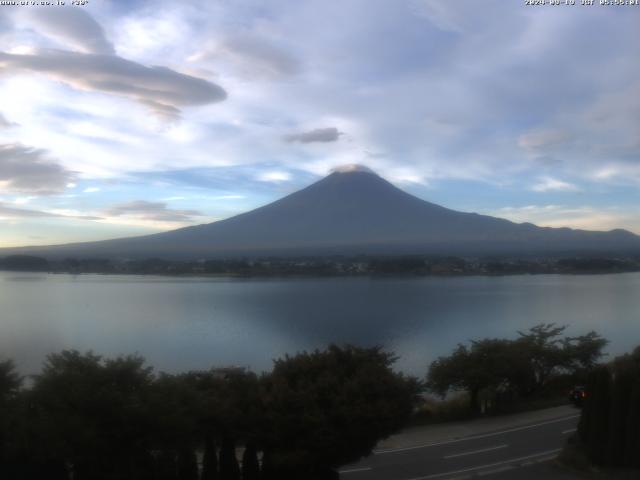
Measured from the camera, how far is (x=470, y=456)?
857cm

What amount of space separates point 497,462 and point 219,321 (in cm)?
1842

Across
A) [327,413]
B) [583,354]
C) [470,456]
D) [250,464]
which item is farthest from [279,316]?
[327,413]

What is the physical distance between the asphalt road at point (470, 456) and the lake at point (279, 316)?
6.56m

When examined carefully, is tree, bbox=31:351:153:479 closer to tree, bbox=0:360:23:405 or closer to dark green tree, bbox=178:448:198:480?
dark green tree, bbox=178:448:198:480

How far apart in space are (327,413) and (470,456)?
2.64 m

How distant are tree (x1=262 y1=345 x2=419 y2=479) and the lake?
28.9ft

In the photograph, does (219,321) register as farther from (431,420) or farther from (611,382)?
(611,382)

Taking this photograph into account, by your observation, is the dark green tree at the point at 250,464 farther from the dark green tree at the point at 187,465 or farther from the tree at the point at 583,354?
the tree at the point at 583,354

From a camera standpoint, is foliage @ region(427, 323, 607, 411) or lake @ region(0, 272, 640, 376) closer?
foliage @ region(427, 323, 607, 411)

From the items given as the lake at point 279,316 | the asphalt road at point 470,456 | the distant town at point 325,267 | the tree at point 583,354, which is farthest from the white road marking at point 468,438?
the distant town at point 325,267

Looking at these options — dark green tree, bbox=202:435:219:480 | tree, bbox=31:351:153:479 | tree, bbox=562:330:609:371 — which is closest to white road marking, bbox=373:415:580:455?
dark green tree, bbox=202:435:219:480

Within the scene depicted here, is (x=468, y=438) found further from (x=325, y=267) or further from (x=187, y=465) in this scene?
(x=325, y=267)

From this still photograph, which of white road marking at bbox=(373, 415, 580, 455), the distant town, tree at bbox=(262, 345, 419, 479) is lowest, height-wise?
white road marking at bbox=(373, 415, 580, 455)

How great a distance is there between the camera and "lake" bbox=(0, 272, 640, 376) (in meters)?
18.7
